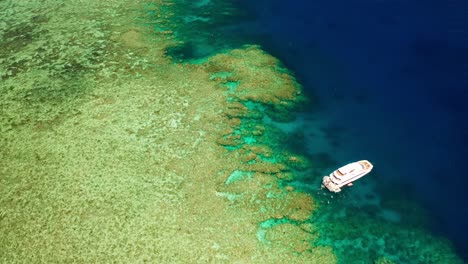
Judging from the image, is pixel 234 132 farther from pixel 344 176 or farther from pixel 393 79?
pixel 393 79

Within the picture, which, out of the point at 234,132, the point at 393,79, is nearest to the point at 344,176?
the point at 234,132

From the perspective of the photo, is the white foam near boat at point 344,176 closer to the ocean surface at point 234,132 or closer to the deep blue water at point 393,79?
the ocean surface at point 234,132

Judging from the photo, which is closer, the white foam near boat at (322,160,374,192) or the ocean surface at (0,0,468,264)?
the ocean surface at (0,0,468,264)

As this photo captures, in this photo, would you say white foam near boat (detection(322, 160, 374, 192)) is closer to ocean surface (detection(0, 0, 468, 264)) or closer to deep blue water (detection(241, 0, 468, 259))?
ocean surface (detection(0, 0, 468, 264))

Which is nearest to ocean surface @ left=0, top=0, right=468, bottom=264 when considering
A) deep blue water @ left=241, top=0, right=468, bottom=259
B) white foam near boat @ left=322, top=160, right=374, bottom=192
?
deep blue water @ left=241, top=0, right=468, bottom=259

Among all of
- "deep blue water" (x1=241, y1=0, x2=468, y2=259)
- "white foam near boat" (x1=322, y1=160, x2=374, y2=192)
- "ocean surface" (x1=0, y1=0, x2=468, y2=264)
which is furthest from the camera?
"deep blue water" (x1=241, y1=0, x2=468, y2=259)

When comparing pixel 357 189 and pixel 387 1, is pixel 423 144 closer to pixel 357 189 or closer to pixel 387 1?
pixel 357 189

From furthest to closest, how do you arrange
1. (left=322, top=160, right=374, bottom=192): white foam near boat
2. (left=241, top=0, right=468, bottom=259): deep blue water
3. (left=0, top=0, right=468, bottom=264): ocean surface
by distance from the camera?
1. (left=241, top=0, right=468, bottom=259): deep blue water
2. (left=322, top=160, right=374, bottom=192): white foam near boat
3. (left=0, top=0, right=468, bottom=264): ocean surface

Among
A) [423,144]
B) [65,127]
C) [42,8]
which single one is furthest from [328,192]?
[42,8]

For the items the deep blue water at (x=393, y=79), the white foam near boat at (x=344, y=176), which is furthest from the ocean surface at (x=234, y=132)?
the white foam near boat at (x=344, y=176)
